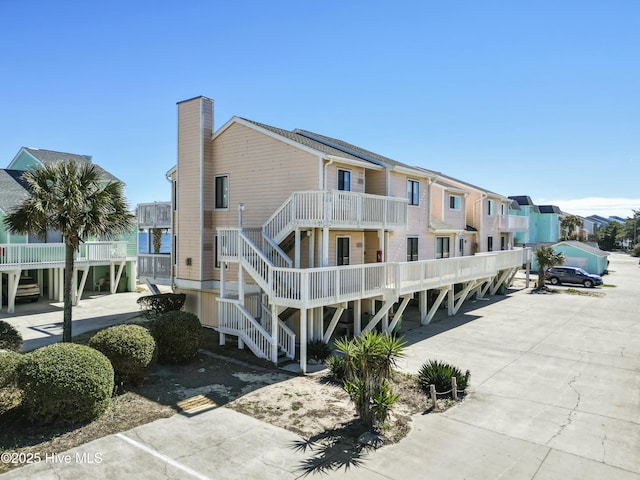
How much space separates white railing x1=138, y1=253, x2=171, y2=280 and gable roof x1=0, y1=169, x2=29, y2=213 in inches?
324

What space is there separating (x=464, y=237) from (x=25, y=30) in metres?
25.7

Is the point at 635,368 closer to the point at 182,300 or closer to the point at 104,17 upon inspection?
the point at 182,300

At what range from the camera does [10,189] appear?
952 inches

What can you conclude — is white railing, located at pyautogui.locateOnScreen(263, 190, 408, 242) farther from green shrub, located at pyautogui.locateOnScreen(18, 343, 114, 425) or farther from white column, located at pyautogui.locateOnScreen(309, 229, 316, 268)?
green shrub, located at pyautogui.locateOnScreen(18, 343, 114, 425)

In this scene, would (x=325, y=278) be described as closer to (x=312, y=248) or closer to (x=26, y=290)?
(x=312, y=248)

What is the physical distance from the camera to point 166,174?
20453 mm

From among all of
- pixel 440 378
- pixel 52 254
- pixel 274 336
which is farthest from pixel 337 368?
pixel 52 254

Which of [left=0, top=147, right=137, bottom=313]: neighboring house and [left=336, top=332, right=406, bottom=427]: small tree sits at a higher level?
[left=0, top=147, right=137, bottom=313]: neighboring house

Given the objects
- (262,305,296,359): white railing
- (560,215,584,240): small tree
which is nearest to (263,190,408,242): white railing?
(262,305,296,359): white railing

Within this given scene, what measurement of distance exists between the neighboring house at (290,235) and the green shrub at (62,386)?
5580 mm

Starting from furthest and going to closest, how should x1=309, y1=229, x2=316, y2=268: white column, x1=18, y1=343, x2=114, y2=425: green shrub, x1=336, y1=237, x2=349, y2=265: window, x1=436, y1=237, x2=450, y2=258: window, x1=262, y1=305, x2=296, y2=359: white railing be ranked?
x1=436, y1=237, x2=450, y2=258: window
x1=336, y1=237, x2=349, y2=265: window
x1=309, y1=229, x2=316, y2=268: white column
x1=262, y1=305, x2=296, y2=359: white railing
x1=18, y1=343, x2=114, y2=425: green shrub

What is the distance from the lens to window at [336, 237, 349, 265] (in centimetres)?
1720

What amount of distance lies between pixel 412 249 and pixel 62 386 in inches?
655

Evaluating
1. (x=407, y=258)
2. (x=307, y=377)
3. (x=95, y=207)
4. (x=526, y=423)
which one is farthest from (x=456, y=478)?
(x=407, y=258)
